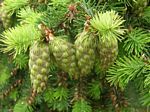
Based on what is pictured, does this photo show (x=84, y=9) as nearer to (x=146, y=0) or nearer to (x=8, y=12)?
(x=146, y=0)

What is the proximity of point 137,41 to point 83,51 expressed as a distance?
0.14m

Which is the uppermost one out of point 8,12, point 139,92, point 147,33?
point 8,12

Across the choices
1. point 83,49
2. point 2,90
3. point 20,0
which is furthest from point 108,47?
point 2,90

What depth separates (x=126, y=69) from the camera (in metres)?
0.73

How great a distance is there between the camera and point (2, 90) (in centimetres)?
111

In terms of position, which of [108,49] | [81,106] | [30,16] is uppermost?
[30,16]

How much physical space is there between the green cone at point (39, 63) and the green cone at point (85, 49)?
2.6 inches

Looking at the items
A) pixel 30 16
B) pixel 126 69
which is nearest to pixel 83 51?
pixel 126 69

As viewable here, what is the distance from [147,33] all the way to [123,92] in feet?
0.58

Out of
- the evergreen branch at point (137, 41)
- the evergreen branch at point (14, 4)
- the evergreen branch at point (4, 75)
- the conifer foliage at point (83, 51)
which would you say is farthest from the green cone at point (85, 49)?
the evergreen branch at point (4, 75)

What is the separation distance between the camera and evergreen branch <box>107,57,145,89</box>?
28.4 inches

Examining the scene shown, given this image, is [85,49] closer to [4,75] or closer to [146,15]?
[146,15]

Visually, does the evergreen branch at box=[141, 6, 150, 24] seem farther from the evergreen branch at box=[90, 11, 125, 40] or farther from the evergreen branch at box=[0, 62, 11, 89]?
the evergreen branch at box=[0, 62, 11, 89]

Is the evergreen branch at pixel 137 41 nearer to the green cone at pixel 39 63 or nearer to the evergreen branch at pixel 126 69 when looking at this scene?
the evergreen branch at pixel 126 69
